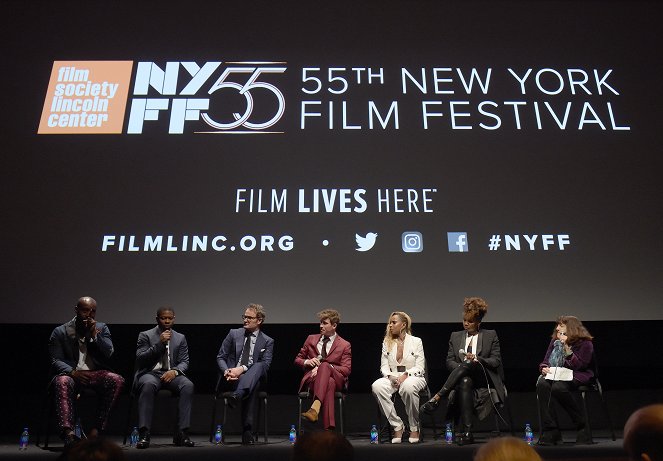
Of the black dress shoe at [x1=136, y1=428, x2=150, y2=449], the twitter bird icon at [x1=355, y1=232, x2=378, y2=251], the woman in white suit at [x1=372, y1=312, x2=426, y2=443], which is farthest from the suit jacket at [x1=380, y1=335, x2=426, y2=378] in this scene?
the black dress shoe at [x1=136, y1=428, x2=150, y2=449]

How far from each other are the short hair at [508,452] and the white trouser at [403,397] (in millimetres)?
2953

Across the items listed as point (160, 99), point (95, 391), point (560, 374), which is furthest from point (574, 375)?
point (160, 99)

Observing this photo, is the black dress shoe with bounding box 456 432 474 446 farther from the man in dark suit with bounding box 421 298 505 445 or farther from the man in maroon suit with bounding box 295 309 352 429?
the man in maroon suit with bounding box 295 309 352 429

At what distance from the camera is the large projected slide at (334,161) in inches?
174

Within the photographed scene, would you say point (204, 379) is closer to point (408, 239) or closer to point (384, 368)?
point (384, 368)

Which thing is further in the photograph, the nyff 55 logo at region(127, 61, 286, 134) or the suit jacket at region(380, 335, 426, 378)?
the nyff 55 logo at region(127, 61, 286, 134)

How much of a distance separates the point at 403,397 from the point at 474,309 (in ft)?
2.54

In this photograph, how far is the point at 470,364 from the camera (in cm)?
390

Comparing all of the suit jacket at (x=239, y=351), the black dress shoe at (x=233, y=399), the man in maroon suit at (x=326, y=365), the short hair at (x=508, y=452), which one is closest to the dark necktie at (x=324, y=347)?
the man in maroon suit at (x=326, y=365)

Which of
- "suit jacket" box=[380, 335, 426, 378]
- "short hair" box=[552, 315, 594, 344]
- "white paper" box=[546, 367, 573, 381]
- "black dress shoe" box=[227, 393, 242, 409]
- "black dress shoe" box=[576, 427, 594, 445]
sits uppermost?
"short hair" box=[552, 315, 594, 344]

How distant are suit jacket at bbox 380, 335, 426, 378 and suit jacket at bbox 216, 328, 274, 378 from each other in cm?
81

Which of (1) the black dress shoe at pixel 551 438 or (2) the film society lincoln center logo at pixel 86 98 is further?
(2) the film society lincoln center logo at pixel 86 98

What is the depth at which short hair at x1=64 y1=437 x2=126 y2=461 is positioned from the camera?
3.88 ft

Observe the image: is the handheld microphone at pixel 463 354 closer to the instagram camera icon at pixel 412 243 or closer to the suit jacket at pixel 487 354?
the suit jacket at pixel 487 354
